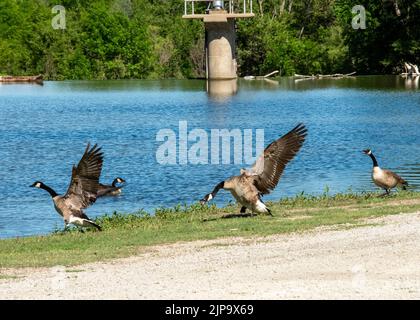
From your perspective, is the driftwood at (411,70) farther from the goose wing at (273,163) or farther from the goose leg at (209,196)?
the goose leg at (209,196)

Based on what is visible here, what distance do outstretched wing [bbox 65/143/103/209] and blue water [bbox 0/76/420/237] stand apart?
2985 mm

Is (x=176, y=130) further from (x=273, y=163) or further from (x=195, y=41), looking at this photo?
(x=195, y=41)

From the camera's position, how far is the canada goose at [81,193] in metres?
16.8

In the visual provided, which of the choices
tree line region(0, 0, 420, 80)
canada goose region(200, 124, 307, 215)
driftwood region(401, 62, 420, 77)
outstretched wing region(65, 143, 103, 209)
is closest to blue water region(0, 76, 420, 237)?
outstretched wing region(65, 143, 103, 209)

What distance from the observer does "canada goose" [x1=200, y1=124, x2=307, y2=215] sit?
16.7m

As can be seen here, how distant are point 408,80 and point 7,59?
3940cm

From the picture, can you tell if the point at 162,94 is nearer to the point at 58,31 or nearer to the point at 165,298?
the point at 58,31

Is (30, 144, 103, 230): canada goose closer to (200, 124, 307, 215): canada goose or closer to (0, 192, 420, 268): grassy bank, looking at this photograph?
(0, 192, 420, 268): grassy bank

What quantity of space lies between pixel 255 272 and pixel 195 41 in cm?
8752

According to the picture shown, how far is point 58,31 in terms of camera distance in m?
101

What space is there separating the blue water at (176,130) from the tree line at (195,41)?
491 inches
